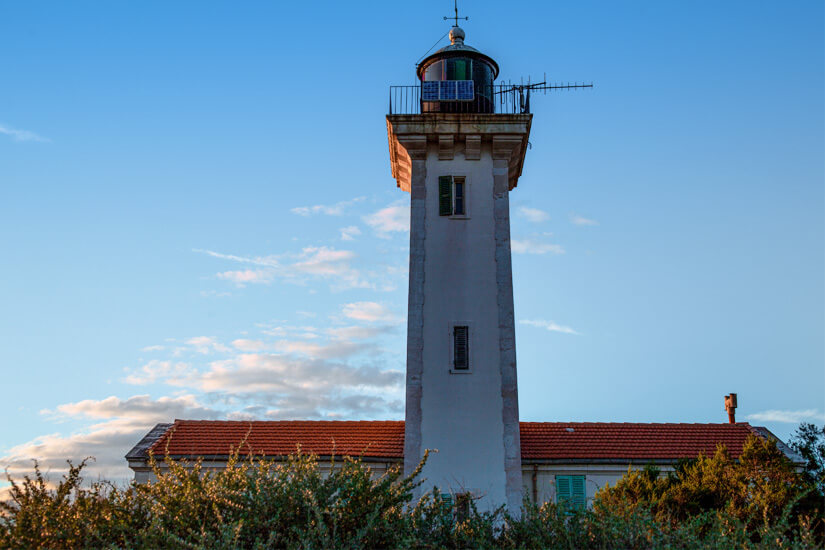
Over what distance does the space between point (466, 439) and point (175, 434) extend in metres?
8.92

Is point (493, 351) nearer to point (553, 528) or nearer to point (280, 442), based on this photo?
point (280, 442)

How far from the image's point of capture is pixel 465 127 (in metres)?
19.5

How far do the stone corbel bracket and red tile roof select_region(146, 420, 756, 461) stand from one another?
774 cm

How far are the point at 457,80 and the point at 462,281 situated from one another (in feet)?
19.4

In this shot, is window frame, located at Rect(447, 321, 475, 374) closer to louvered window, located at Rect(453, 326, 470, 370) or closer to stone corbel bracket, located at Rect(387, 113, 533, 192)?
louvered window, located at Rect(453, 326, 470, 370)

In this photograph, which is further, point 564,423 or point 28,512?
point 564,423

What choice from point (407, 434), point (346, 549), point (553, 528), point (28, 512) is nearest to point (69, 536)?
point (28, 512)

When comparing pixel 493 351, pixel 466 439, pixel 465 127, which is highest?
pixel 465 127

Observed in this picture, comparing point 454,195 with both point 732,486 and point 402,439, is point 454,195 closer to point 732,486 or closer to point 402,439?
point 402,439

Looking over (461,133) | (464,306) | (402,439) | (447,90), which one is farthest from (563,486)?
(447,90)

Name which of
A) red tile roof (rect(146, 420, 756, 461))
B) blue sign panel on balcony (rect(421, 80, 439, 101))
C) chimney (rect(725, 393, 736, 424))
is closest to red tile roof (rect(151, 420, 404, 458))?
red tile roof (rect(146, 420, 756, 461))

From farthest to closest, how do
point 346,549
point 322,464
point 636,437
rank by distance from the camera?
point 636,437
point 322,464
point 346,549

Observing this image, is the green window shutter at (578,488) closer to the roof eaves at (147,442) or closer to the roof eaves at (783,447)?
the roof eaves at (783,447)

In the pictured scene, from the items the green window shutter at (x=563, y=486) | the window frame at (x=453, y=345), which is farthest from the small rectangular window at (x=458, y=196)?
Result: the green window shutter at (x=563, y=486)
